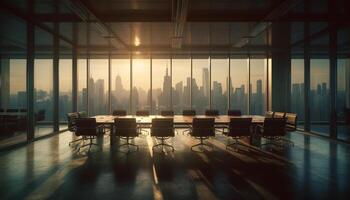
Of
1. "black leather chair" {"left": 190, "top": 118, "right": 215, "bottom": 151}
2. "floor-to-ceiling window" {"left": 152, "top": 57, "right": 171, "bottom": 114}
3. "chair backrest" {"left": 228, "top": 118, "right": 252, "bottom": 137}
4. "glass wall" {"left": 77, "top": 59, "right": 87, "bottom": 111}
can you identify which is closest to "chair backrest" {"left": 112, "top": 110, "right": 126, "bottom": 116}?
"floor-to-ceiling window" {"left": 152, "top": 57, "right": 171, "bottom": 114}

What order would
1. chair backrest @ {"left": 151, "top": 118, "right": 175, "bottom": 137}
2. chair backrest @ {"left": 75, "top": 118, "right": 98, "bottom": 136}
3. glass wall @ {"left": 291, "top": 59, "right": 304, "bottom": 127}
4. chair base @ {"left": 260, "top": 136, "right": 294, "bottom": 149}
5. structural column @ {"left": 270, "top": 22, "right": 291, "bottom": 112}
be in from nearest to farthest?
chair backrest @ {"left": 151, "top": 118, "right": 175, "bottom": 137}
chair backrest @ {"left": 75, "top": 118, "right": 98, "bottom": 136}
chair base @ {"left": 260, "top": 136, "right": 294, "bottom": 149}
glass wall @ {"left": 291, "top": 59, "right": 304, "bottom": 127}
structural column @ {"left": 270, "top": 22, "right": 291, "bottom": 112}

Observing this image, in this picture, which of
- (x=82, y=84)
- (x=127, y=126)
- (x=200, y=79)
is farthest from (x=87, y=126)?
(x=200, y=79)

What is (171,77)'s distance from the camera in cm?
1091

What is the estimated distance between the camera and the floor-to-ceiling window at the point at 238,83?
35.8 ft

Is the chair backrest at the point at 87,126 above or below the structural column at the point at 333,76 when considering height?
below

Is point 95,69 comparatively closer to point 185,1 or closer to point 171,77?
point 171,77

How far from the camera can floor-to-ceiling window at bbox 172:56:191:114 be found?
10906 millimetres

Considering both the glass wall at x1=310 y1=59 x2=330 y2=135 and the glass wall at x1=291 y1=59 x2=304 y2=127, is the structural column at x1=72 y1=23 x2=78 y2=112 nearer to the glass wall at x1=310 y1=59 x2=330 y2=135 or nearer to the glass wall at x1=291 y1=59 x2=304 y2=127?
the glass wall at x1=291 y1=59 x2=304 y2=127

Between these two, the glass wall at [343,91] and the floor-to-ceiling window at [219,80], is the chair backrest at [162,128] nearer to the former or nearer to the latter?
the floor-to-ceiling window at [219,80]

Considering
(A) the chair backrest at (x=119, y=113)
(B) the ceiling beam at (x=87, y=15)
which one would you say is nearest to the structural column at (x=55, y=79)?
(A) the chair backrest at (x=119, y=113)

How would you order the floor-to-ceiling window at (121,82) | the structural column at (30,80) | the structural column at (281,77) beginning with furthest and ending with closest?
the floor-to-ceiling window at (121,82), the structural column at (281,77), the structural column at (30,80)

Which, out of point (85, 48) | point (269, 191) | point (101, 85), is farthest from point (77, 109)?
point (269, 191)

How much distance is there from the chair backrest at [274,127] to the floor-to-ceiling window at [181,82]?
17.5ft

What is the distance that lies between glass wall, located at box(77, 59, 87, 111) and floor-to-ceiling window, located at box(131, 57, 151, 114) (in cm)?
234
